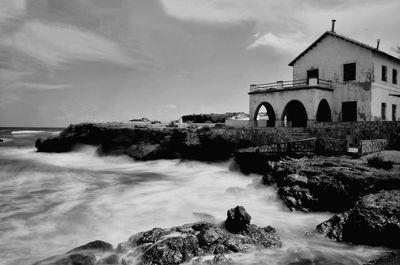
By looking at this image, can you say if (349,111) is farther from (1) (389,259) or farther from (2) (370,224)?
(1) (389,259)

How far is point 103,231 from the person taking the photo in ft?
35.8

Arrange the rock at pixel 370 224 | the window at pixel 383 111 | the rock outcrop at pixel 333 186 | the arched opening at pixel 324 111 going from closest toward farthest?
1. the rock at pixel 370 224
2. the rock outcrop at pixel 333 186
3. the window at pixel 383 111
4. the arched opening at pixel 324 111

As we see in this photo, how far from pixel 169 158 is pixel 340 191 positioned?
17.1m

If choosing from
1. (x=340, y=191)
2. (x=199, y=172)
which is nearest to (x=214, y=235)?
(x=340, y=191)

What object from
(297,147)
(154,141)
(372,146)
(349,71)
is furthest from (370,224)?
Result: (154,141)

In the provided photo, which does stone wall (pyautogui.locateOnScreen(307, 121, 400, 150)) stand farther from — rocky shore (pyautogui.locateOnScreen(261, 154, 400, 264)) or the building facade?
rocky shore (pyautogui.locateOnScreen(261, 154, 400, 264))

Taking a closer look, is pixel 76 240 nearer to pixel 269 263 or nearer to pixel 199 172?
pixel 269 263

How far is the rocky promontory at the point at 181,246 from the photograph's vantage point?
25.8ft

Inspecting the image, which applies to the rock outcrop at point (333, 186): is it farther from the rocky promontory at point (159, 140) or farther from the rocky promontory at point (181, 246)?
the rocky promontory at point (159, 140)

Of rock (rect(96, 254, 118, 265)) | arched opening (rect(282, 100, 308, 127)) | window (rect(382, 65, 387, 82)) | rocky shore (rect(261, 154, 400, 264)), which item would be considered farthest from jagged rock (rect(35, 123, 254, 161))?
rock (rect(96, 254, 118, 265))

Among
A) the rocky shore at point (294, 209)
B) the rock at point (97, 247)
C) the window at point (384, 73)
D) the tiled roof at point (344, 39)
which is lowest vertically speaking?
the rock at point (97, 247)

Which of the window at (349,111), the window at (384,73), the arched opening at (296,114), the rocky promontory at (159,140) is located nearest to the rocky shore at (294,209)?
the rocky promontory at (159,140)

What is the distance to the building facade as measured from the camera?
26016 mm

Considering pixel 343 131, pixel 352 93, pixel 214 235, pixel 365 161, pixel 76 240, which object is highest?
pixel 352 93
